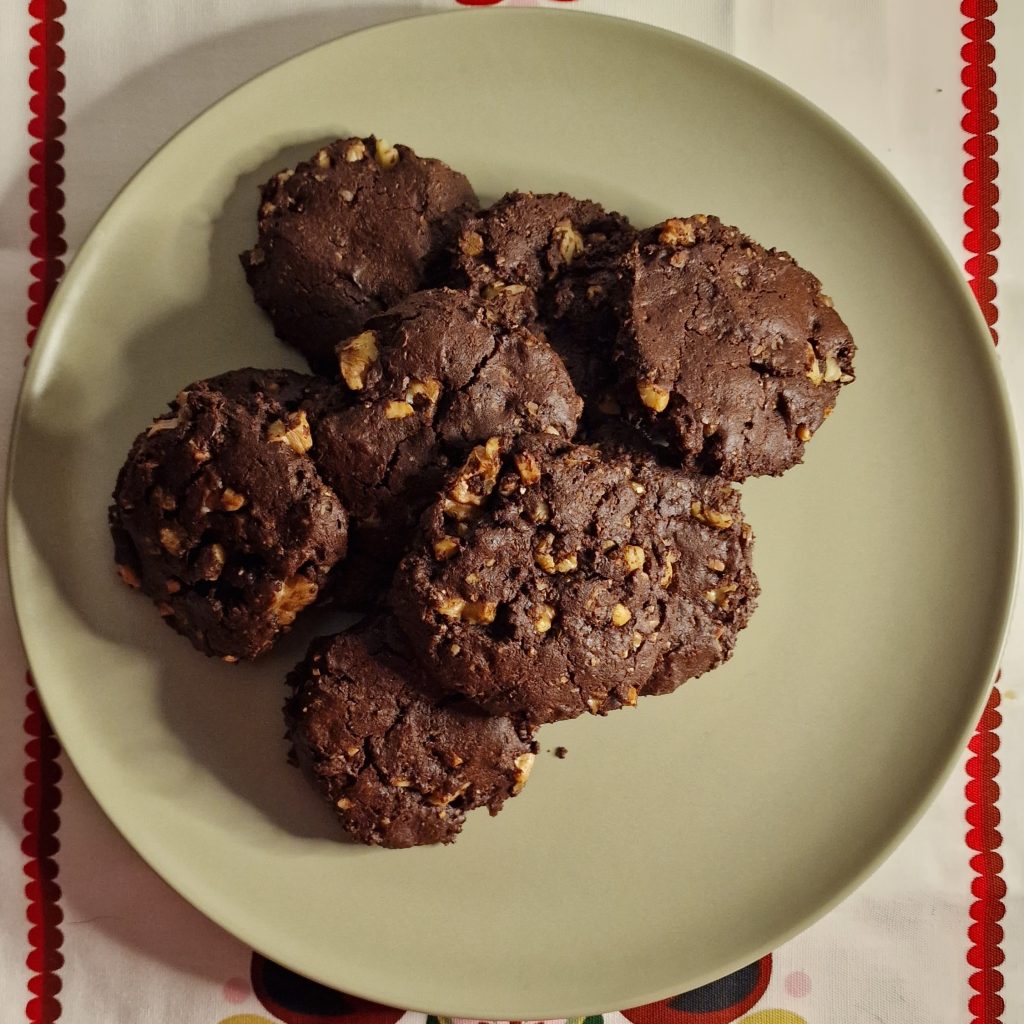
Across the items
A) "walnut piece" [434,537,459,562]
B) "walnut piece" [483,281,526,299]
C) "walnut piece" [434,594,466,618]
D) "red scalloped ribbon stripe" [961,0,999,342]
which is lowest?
"walnut piece" [434,594,466,618]

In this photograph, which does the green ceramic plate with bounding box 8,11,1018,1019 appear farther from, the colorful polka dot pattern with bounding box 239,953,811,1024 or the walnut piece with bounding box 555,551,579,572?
the walnut piece with bounding box 555,551,579,572

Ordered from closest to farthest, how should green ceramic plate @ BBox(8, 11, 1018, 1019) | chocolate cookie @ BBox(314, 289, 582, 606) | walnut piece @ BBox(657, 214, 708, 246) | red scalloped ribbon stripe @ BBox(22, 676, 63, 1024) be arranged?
1. chocolate cookie @ BBox(314, 289, 582, 606)
2. walnut piece @ BBox(657, 214, 708, 246)
3. green ceramic plate @ BBox(8, 11, 1018, 1019)
4. red scalloped ribbon stripe @ BBox(22, 676, 63, 1024)

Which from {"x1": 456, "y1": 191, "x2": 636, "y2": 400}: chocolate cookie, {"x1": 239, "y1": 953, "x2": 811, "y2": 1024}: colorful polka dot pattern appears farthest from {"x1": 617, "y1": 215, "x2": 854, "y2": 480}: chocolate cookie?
{"x1": 239, "y1": 953, "x2": 811, "y2": 1024}: colorful polka dot pattern

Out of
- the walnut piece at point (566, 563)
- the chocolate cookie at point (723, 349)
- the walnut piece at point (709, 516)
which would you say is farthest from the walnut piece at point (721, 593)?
the walnut piece at point (566, 563)

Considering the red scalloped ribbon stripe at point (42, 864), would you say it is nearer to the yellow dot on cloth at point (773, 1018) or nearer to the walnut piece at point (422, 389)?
the walnut piece at point (422, 389)

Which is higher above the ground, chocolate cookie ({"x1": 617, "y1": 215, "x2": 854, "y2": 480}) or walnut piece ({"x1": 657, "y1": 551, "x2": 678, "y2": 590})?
chocolate cookie ({"x1": 617, "y1": 215, "x2": 854, "y2": 480})

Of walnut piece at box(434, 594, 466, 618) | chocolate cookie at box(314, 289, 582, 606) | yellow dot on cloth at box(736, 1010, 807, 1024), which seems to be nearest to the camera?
walnut piece at box(434, 594, 466, 618)

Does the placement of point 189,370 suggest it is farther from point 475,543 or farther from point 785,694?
point 785,694

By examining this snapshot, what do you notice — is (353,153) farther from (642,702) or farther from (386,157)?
(642,702)
